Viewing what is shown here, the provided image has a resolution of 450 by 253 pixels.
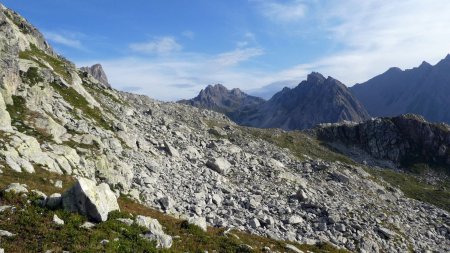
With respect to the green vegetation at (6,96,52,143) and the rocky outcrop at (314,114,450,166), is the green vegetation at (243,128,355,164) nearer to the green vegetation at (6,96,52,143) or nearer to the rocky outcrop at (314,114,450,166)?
the rocky outcrop at (314,114,450,166)

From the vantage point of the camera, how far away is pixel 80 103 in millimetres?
58281

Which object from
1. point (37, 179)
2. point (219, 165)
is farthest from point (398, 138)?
point (37, 179)

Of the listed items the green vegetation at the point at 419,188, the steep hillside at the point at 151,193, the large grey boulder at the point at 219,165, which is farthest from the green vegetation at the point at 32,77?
the green vegetation at the point at 419,188

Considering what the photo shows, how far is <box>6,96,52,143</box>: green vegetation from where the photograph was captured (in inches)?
1406

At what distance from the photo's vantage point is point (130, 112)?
76250 mm

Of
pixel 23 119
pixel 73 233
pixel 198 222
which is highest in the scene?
pixel 23 119

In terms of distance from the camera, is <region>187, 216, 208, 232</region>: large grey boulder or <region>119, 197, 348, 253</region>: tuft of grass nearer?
<region>119, 197, 348, 253</region>: tuft of grass

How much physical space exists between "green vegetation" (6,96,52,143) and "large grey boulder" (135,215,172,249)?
55.5 ft

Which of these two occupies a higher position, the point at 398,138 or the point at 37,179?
the point at 37,179

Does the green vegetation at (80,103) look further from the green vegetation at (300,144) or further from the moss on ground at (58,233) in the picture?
the green vegetation at (300,144)

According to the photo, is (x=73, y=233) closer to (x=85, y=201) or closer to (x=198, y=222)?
(x=85, y=201)

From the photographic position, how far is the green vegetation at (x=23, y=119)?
117 ft

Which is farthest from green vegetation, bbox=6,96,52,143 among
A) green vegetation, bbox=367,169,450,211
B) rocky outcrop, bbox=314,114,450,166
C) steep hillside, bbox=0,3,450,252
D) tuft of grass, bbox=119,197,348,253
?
rocky outcrop, bbox=314,114,450,166

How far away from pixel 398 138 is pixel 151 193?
384 feet
